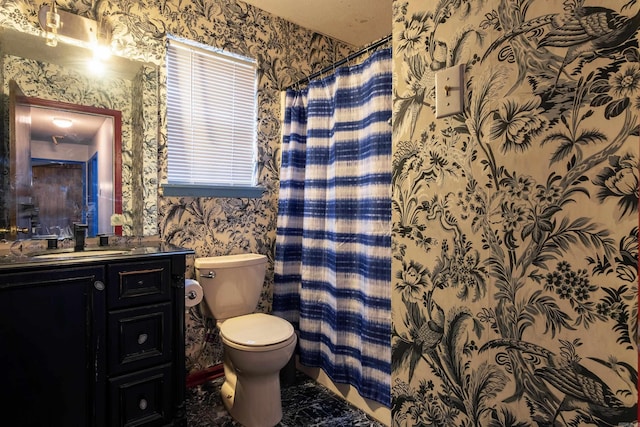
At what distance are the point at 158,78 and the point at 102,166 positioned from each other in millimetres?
615

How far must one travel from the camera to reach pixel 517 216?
666mm

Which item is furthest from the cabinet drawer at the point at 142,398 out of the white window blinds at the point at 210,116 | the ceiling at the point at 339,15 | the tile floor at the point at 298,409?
the ceiling at the point at 339,15

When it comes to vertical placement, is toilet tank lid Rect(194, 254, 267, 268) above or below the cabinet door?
above

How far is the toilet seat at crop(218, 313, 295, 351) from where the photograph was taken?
1.70 meters

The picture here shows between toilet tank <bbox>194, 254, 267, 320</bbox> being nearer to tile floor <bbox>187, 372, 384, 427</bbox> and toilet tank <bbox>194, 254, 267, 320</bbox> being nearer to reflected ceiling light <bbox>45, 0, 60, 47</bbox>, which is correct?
tile floor <bbox>187, 372, 384, 427</bbox>

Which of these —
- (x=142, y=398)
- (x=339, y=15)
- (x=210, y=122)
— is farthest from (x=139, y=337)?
(x=339, y=15)

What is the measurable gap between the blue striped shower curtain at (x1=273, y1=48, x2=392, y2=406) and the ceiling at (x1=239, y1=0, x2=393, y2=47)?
1.81 feet

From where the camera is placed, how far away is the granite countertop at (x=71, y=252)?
4.40ft

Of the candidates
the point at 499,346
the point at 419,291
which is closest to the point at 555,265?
the point at 499,346

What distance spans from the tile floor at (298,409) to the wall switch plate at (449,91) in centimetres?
167

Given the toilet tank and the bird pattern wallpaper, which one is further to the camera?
the toilet tank

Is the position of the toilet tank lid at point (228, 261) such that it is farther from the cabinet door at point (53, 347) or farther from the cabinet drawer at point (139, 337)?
the cabinet door at point (53, 347)

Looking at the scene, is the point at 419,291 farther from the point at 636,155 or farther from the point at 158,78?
the point at 158,78

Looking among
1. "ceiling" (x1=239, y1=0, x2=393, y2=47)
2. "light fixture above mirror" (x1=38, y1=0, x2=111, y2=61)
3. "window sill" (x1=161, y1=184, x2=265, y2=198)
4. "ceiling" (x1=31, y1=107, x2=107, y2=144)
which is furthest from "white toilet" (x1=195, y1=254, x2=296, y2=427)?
"ceiling" (x1=239, y1=0, x2=393, y2=47)
